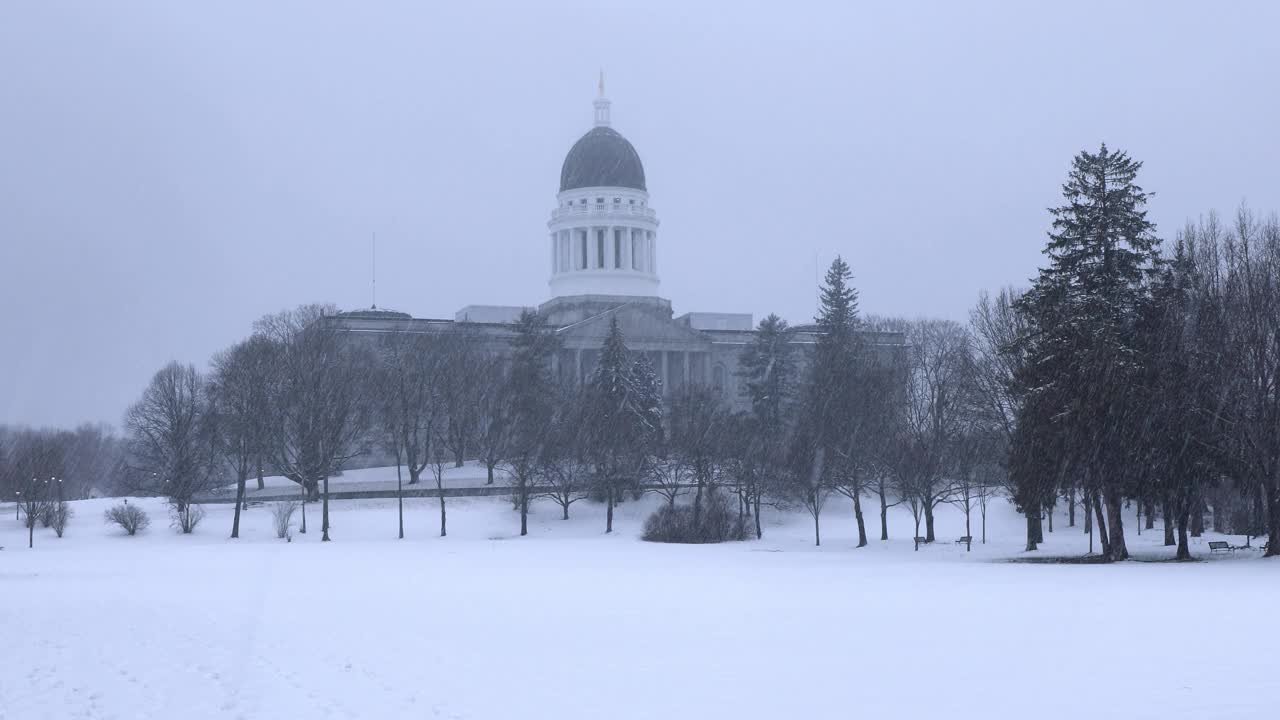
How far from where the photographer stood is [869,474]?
50.8m

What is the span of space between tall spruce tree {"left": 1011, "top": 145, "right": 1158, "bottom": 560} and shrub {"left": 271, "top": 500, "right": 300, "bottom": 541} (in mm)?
28548

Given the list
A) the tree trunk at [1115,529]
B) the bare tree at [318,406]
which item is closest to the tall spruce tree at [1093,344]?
the tree trunk at [1115,529]

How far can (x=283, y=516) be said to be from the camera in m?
A: 53.5

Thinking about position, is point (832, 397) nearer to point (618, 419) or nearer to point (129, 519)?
point (618, 419)

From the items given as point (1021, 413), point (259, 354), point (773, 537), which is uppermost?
point (259, 354)

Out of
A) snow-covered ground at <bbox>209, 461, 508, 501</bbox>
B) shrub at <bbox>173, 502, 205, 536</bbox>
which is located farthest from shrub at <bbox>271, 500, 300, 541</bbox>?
snow-covered ground at <bbox>209, 461, 508, 501</bbox>

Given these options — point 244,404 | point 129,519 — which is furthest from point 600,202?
point 129,519

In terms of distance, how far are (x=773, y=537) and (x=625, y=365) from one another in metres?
15.2

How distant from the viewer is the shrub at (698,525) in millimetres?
48812

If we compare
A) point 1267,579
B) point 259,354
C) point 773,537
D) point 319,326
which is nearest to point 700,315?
point 319,326

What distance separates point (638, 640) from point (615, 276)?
89.3m

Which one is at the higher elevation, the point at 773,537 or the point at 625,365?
the point at 625,365

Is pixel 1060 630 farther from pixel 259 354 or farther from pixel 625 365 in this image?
pixel 259 354

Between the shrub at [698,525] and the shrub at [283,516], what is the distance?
45.4ft
